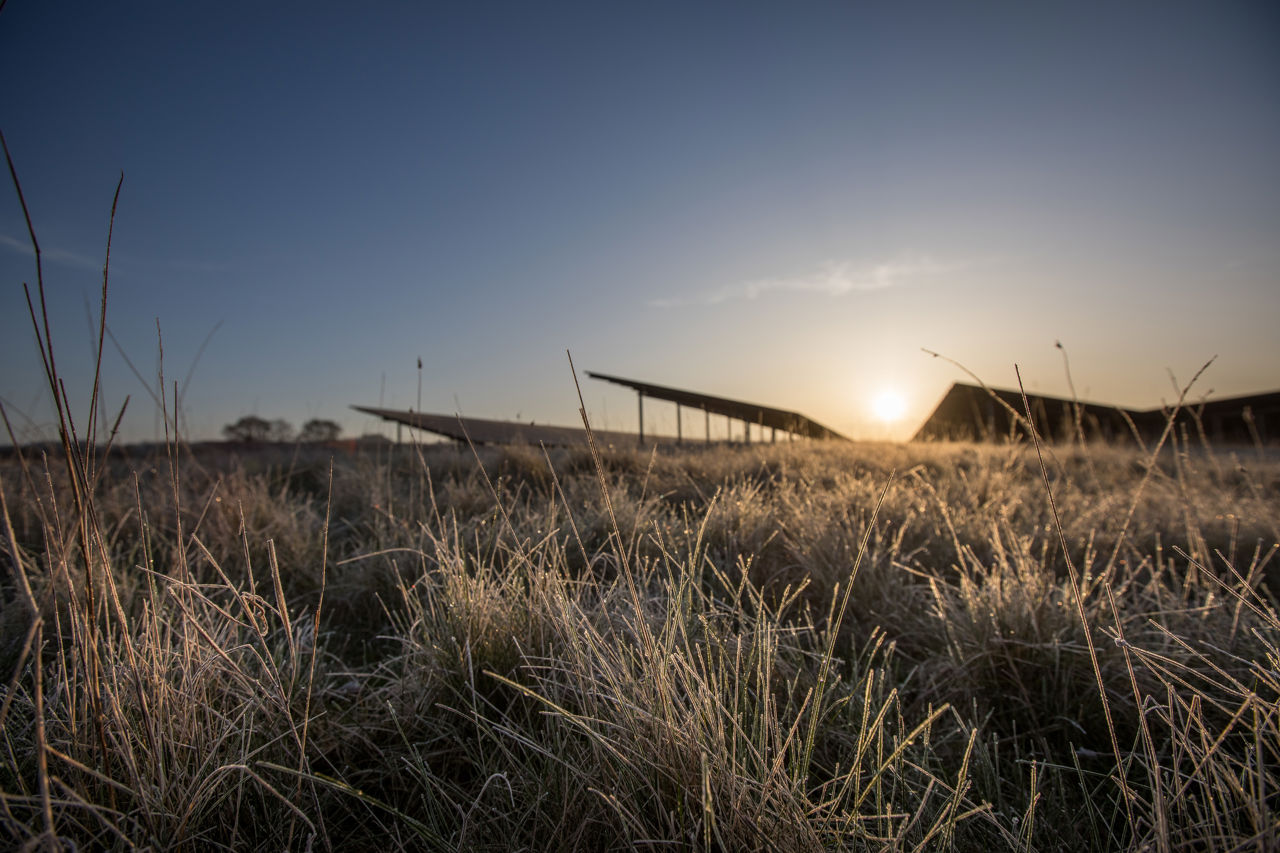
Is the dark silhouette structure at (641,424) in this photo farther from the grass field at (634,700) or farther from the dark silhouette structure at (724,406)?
the grass field at (634,700)

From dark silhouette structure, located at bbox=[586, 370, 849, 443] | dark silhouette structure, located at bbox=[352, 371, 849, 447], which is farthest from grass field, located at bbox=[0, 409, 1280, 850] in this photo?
dark silhouette structure, located at bbox=[586, 370, 849, 443]

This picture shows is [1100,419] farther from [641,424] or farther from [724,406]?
[641,424]

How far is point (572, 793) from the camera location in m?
1.31

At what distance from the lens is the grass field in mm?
1077

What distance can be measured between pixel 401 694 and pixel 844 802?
1.18 m

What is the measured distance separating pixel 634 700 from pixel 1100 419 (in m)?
18.2

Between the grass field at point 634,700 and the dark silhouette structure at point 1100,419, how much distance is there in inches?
332

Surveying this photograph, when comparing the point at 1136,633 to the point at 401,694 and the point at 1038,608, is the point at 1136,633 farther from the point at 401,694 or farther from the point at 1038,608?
the point at 401,694

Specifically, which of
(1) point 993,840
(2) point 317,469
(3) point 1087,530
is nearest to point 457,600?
(1) point 993,840

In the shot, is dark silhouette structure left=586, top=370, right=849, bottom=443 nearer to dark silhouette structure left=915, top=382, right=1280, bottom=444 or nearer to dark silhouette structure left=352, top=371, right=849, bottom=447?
dark silhouette structure left=352, top=371, right=849, bottom=447

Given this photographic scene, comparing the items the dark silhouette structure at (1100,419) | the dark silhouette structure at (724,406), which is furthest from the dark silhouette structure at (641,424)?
the dark silhouette structure at (1100,419)

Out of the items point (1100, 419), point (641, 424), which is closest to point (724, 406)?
point (641, 424)

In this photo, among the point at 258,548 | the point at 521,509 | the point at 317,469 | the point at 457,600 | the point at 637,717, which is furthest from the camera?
the point at 317,469

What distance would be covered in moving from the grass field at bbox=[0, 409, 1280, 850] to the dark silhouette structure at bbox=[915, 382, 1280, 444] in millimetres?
8440
